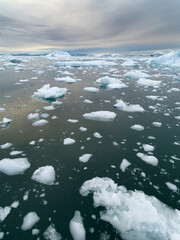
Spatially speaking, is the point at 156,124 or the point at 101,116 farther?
the point at 101,116

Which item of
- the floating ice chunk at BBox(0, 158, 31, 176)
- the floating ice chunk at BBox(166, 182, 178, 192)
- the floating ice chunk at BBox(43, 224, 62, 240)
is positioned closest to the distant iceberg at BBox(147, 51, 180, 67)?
the floating ice chunk at BBox(166, 182, 178, 192)

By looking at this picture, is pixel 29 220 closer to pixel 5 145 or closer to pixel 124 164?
pixel 124 164

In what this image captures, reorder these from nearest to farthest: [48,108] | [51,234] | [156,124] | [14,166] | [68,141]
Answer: [51,234] → [14,166] → [68,141] → [156,124] → [48,108]

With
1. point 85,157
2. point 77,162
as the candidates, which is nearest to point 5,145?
point 77,162

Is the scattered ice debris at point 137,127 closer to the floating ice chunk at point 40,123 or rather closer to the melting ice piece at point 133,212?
the melting ice piece at point 133,212

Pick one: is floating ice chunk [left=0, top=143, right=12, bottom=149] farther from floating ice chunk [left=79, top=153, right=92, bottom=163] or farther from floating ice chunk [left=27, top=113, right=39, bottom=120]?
floating ice chunk [left=79, top=153, right=92, bottom=163]

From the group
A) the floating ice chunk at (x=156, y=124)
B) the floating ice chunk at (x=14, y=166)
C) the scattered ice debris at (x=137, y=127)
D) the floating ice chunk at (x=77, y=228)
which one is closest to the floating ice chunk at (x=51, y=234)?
the floating ice chunk at (x=77, y=228)
